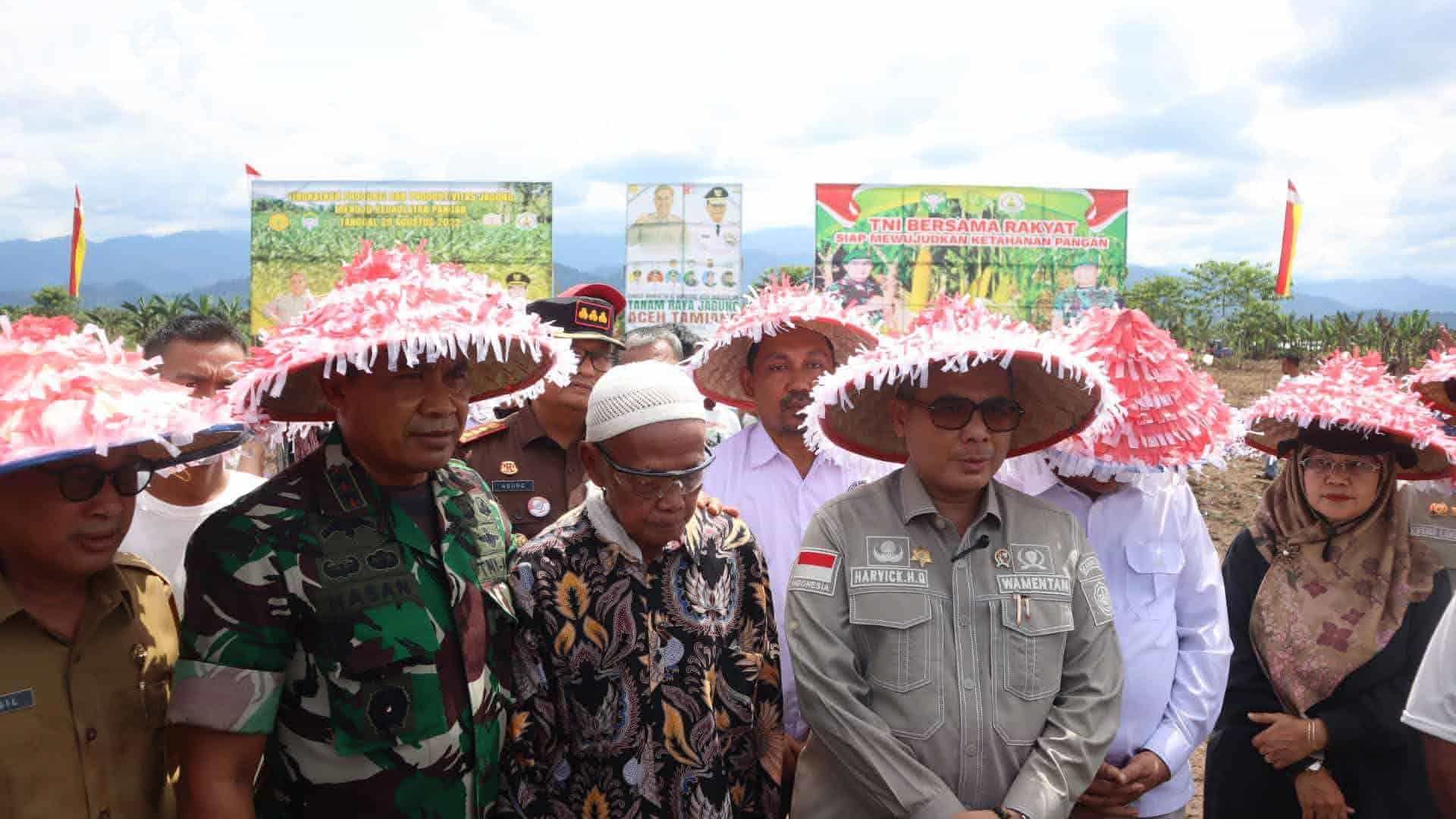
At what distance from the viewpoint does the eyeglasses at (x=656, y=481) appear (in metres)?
2.28

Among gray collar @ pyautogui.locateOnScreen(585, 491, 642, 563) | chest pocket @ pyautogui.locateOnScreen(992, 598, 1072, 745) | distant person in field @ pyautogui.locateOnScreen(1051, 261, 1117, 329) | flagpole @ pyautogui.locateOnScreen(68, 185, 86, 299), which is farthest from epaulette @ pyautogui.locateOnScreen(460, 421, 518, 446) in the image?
flagpole @ pyautogui.locateOnScreen(68, 185, 86, 299)

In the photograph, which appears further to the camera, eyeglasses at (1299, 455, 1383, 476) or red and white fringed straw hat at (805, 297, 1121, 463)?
eyeglasses at (1299, 455, 1383, 476)

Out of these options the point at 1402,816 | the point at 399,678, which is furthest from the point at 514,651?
the point at 1402,816

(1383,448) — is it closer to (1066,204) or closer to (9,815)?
(9,815)

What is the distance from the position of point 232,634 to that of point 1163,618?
95.6 inches

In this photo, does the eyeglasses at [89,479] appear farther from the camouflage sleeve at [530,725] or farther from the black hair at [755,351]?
the black hair at [755,351]

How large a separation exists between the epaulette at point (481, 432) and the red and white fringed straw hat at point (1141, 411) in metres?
2.32

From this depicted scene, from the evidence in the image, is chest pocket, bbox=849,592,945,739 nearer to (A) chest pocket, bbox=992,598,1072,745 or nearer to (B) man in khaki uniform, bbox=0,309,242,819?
(A) chest pocket, bbox=992,598,1072,745

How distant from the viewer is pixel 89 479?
1923mm

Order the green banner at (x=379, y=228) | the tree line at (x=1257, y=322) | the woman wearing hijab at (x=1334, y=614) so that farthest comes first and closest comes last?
the tree line at (x=1257, y=322) < the green banner at (x=379, y=228) < the woman wearing hijab at (x=1334, y=614)

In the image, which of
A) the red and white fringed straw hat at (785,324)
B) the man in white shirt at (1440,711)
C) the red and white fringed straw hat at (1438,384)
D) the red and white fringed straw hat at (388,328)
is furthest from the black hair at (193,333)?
the red and white fringed straw hat at (1438,384)

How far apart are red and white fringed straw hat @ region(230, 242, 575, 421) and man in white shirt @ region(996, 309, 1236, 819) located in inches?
65.2

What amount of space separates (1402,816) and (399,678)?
314 cm

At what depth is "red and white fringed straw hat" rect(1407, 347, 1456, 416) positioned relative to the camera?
151 inches
